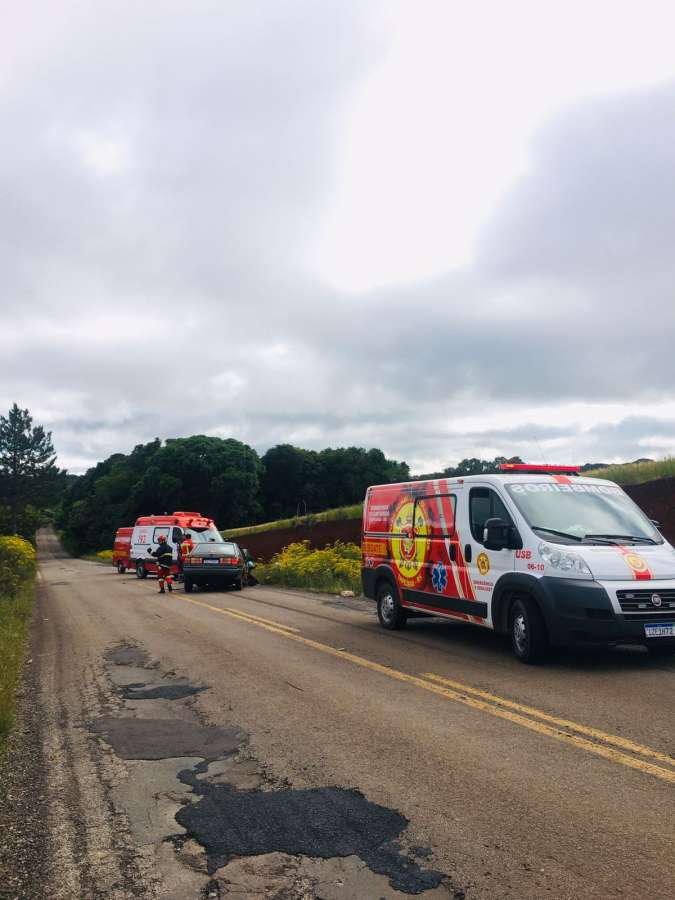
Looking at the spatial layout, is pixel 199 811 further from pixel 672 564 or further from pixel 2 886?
pixel 672 564

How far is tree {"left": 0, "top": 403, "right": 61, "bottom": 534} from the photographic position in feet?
308

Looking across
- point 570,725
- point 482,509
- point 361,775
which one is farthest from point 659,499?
point 361,775

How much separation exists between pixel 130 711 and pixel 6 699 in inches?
45.2

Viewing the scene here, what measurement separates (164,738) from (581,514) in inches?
225

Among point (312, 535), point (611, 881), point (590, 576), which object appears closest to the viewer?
point (611, 881)

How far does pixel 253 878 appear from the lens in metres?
3.76

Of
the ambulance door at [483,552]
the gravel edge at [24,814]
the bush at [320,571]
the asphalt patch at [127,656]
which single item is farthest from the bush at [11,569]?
the gravel edge at [24,814]

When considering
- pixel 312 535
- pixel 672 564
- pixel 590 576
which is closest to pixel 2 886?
pixel 590 576

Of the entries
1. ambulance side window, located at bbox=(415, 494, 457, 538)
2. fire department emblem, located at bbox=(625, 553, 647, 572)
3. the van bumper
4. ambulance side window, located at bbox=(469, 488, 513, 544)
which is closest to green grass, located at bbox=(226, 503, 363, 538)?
ambulance side window, located at bbox=(415, 494, 457, 538)

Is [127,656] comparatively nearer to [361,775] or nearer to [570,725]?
[361,775]

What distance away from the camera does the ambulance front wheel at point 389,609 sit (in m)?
12.4

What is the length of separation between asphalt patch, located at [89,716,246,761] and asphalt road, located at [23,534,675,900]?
3 cm

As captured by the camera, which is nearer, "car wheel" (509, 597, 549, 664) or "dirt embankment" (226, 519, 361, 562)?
"car wheel" (509, 597, 549, 664)

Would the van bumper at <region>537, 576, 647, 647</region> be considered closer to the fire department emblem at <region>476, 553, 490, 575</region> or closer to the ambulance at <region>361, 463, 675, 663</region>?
the ambulance at <region>361, 463, 675, 663</region>
